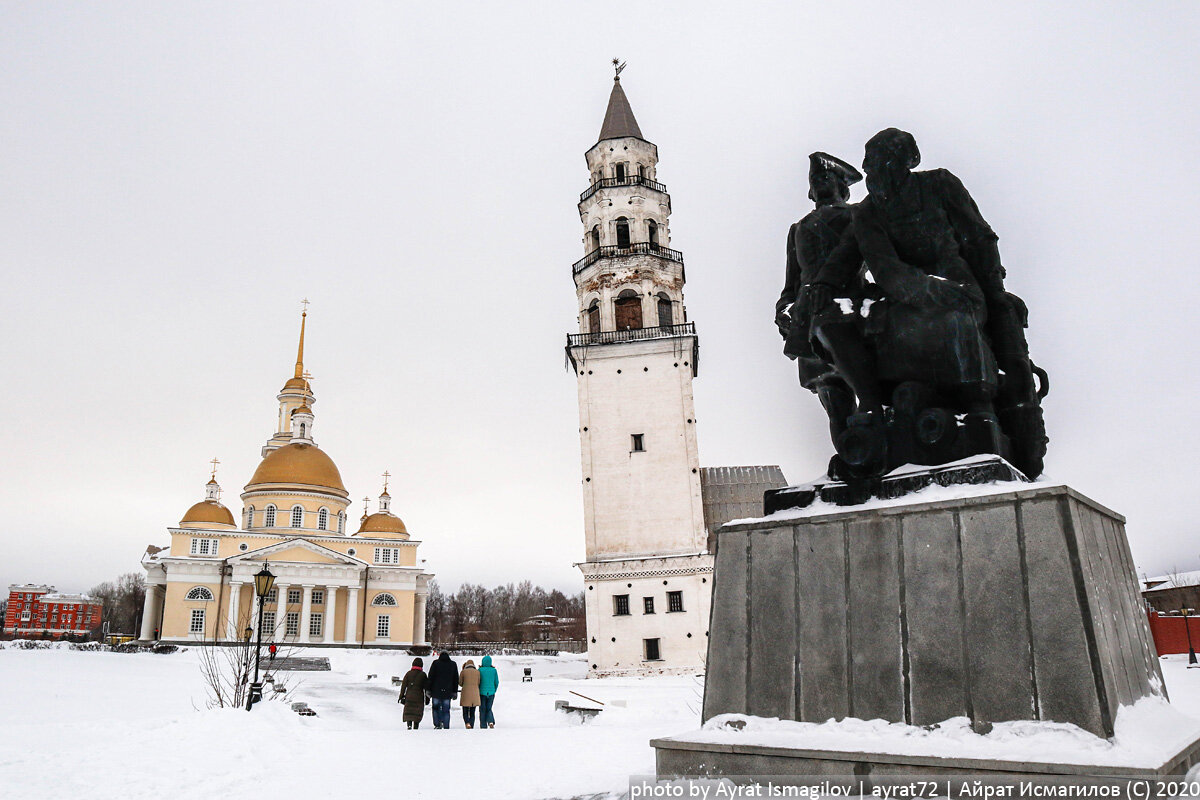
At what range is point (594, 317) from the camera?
36.4 meters

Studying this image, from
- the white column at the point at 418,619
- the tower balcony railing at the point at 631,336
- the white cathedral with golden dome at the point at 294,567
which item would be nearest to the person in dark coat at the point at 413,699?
the tower balcony railing at the point at 631,336

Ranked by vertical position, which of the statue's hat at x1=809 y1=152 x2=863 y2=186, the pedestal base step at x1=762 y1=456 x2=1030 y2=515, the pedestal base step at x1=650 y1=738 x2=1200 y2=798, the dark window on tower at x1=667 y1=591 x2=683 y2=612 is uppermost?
the statue's hat at x1=809 y1=152 x2=863 y2=186

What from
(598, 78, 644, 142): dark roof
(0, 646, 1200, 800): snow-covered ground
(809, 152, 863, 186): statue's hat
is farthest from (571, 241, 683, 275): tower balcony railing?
(809, 152, 863, 186): statue's hat

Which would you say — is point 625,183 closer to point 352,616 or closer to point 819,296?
point 819,296

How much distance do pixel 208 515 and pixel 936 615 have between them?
189 ft

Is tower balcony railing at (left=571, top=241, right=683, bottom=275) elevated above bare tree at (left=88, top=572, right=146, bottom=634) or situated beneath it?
elevated above

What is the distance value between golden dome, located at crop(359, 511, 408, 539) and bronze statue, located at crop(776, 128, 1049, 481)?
56939 millimetres

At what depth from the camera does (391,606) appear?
54.4 meters

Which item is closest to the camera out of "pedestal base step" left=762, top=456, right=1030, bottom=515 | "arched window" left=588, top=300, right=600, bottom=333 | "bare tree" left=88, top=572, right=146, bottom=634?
"pedestal base step" left=762, top=456, right=1030, bottom=515

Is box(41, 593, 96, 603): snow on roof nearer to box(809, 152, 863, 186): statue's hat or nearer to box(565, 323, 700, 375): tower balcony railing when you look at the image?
box(565, 323, 700, 375): tower balcony railing

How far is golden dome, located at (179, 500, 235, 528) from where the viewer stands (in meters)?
53.1

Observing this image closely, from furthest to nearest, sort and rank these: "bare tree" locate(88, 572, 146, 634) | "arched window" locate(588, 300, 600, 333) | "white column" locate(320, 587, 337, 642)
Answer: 1. "bare tree" locate(88, 572, 146, 634)
2. "white column" locate(320, 587, 337, 642)
3. "arched window" locate(588, 300, 600, 333)

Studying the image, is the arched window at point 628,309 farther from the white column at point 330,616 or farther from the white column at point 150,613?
the white column at point 150,613

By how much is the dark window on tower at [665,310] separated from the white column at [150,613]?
40.9 meters
